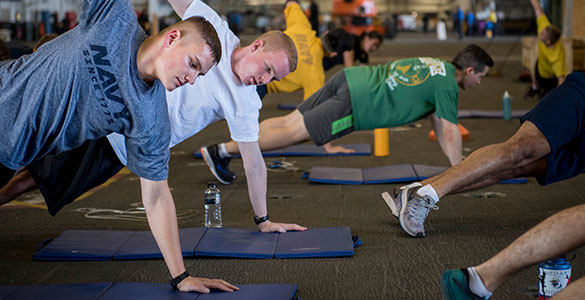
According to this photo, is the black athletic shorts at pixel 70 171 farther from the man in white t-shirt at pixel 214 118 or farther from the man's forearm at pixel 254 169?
the man's forearm at pixel 254 169

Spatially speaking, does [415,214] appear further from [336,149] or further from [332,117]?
[336,149]

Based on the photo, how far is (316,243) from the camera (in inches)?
124

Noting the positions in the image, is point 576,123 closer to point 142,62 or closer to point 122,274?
point 142,62

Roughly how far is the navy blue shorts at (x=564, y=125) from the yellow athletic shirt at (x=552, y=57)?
5.89 meters

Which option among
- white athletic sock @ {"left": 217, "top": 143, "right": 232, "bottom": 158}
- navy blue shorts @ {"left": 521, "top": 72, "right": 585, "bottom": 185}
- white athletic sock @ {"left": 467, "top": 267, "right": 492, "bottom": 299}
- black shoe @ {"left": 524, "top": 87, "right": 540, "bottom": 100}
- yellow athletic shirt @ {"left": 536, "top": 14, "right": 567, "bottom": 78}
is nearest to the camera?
white athletic sock @ {"left": 467, "top": 267, "right": 492, "bottom": 299}

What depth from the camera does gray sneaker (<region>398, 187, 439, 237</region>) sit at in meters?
3.32

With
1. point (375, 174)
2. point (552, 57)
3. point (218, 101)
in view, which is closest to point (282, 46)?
point (218, 101)

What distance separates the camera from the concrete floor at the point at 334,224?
2.76 metres

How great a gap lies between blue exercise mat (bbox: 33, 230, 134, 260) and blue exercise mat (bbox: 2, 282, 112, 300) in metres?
0.41

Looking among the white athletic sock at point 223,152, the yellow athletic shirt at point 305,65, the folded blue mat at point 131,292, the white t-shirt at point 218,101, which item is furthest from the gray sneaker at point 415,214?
the yellow athletic shirt at point 305,65

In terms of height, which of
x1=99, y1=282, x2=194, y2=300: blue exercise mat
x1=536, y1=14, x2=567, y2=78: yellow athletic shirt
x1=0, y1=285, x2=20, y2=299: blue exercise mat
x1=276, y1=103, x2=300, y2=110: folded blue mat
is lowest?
x1=276, y1=103, x2=300, y2=110: folded blue mat

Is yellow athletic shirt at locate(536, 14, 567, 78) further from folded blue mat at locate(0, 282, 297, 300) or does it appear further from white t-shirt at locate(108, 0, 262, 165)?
folded blue mat at locate(0, 282, 297, 300)

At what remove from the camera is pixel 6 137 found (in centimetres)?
236

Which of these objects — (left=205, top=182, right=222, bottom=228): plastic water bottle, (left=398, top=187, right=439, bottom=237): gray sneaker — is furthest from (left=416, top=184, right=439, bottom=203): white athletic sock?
(left=205, top=182, right=222, bottom=228): plastic water bottle
